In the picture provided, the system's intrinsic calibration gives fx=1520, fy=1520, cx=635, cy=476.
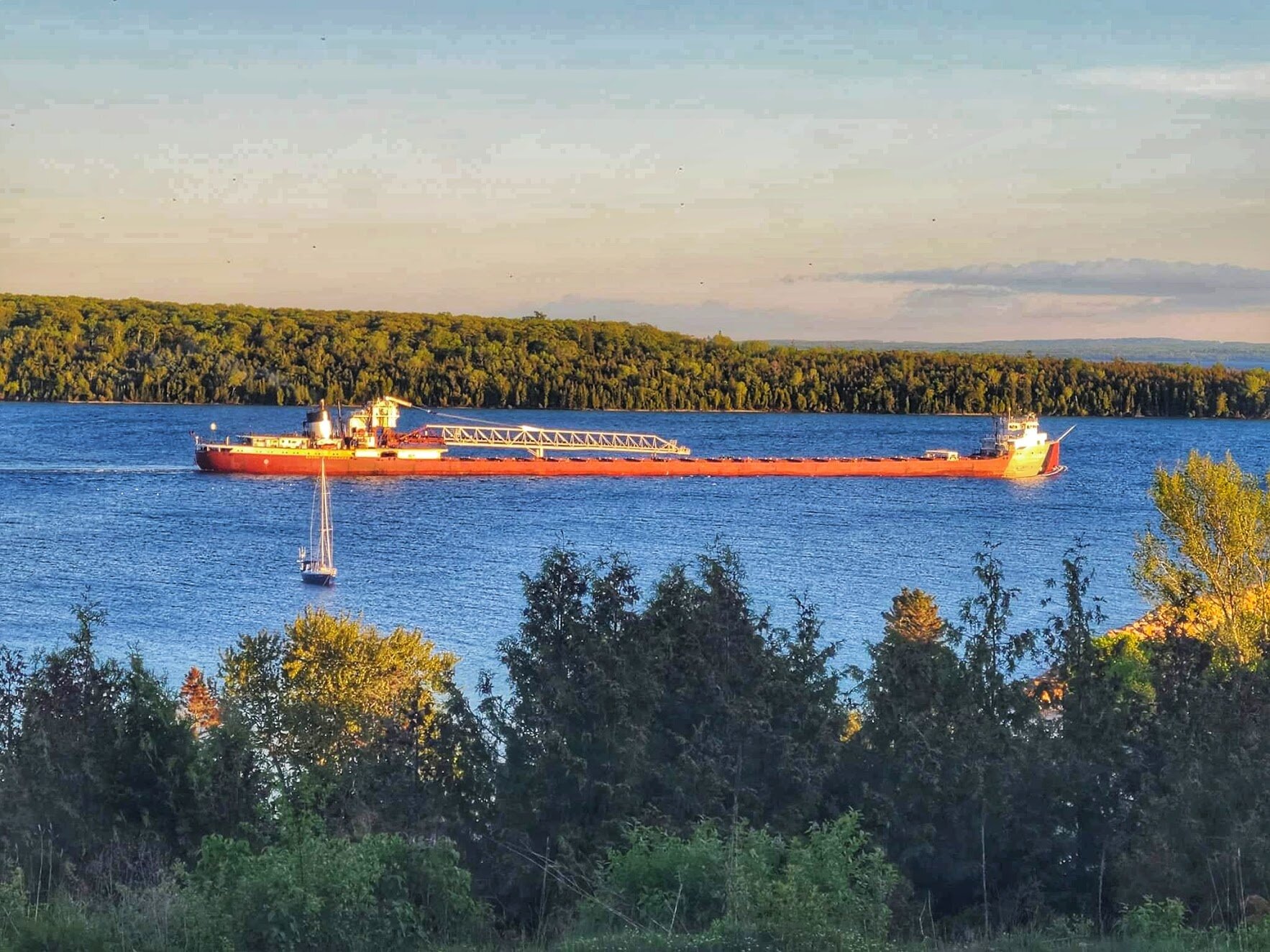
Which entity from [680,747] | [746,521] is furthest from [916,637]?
[746,521]

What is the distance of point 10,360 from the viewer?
14525cm

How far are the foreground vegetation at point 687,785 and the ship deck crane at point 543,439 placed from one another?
54038 mm

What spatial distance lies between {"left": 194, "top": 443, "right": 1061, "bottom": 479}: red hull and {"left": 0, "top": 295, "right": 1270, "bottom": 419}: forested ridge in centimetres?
6423

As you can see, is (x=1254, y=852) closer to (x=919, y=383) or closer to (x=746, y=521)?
(x=746, y=521)

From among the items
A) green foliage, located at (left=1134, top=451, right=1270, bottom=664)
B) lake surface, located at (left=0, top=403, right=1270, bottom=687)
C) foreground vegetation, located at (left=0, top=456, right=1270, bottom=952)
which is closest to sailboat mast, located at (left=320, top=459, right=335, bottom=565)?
lake surface, located at (left=0, top=403, right=1270, bottom=687)

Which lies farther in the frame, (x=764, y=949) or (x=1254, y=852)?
(x=1254, y=852)

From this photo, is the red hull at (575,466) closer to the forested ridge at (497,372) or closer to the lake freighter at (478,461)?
the lake freighter at (478,461)

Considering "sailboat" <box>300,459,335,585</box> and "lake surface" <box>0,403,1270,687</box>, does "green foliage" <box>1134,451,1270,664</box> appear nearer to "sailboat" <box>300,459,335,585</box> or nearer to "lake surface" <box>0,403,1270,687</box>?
"lake surface" <box>0,403,1270,687</box>

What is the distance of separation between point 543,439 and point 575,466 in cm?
1066

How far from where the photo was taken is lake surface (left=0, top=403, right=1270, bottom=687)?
105 ft

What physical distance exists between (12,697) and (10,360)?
476ft

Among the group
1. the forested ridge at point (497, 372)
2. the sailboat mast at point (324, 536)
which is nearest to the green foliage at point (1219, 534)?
the sailboat mast at point (324, 536)

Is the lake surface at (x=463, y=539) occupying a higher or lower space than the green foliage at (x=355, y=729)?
lower

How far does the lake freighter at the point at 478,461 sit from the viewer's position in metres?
70.4
